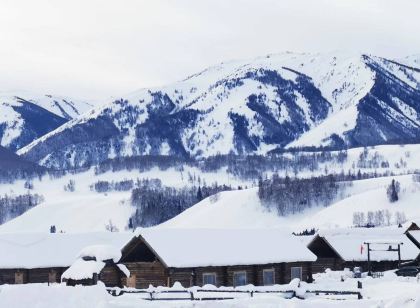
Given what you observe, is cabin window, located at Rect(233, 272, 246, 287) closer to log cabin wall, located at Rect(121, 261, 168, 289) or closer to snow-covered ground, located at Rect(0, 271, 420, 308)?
log cabin wall, located at Rect(121, 261, 168, 289)

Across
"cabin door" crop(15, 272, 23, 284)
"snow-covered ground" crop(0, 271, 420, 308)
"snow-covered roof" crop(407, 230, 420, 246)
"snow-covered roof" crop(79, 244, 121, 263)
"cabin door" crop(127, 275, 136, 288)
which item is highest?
"snow-covered roof" crop(407, 230, 420, 246)

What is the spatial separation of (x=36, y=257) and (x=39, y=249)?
1204mm

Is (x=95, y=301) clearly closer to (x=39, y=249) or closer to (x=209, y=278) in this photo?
(x=209, y=278)

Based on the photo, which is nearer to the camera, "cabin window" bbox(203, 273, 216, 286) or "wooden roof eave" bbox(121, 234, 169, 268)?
"wooden roof eave" bbox(121, 234, 169, 268)

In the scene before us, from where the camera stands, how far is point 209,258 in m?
52.4

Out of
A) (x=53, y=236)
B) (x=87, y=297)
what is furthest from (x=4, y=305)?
(x=53, y=236)

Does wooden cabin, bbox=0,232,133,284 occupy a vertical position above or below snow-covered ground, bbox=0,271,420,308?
above

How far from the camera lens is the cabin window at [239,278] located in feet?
175

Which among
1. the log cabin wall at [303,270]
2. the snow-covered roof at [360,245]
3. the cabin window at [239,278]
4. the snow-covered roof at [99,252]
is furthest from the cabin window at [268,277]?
the snow-covered roof at [360,245]

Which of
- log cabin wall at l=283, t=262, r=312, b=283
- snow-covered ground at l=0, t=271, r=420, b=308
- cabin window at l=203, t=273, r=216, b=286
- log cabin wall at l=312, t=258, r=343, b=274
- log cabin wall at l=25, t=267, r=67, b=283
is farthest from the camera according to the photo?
log cabin wall at l=312, t=258, r=343, b=274

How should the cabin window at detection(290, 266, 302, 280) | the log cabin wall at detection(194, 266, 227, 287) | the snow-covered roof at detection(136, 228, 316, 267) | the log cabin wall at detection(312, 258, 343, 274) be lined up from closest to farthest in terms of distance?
1. the snow-covered roof at detection(136, 228, 316, 267)
2. the log cabin wall at detection(194, 266, 227, 287)
3. the cabin window at detection(290, 266, 302, 280)
4. the log cabin wall at detection(312, 258, 343, 274)

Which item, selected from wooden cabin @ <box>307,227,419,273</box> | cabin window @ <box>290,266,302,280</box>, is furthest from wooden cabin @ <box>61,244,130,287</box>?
wooden cabin @ <box>307,227,419,273</box>

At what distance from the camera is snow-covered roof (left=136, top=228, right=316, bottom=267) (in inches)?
2030

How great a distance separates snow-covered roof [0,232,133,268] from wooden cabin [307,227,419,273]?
2139 centimetres
